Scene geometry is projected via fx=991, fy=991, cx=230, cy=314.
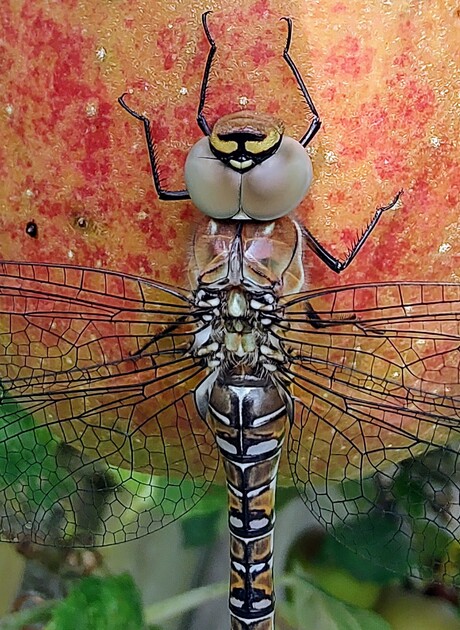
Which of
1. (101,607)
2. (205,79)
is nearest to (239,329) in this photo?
(205,79)

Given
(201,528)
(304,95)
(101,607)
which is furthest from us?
(201,528)

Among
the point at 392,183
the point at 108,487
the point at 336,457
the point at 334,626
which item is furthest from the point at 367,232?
the point at 334,626

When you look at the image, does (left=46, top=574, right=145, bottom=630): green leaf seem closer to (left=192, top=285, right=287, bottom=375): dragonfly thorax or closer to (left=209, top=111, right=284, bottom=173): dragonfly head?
(left=192, top=285, right=287, bottom=375): dragonfly thorax

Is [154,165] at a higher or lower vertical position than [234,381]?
higher

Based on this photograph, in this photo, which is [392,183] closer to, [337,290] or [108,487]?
[337,290]

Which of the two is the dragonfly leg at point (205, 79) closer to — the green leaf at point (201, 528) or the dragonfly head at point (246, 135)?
the dragonfly head at point (246, 135)

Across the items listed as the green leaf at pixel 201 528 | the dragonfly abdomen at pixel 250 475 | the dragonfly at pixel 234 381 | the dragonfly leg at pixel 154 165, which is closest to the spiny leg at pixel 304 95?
the dragonfly at pixel 234 381

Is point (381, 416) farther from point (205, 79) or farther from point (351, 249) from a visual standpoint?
point (205, 79)
